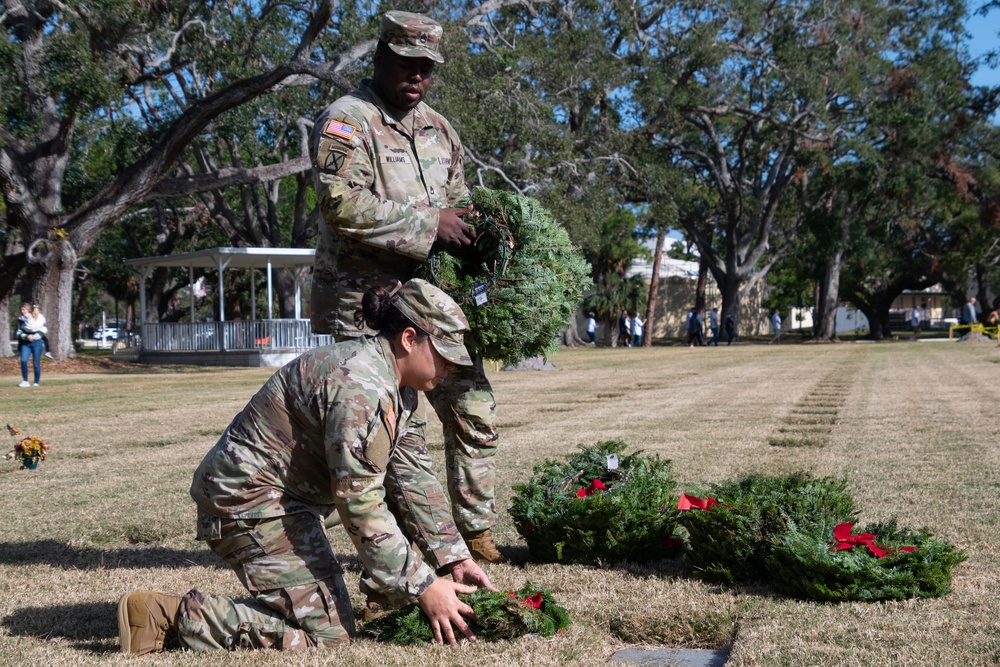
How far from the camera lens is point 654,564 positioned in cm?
441

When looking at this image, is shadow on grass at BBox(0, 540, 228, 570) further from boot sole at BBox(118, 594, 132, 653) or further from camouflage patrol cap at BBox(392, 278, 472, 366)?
camouflage patrol cap at BBox(392, 278, 472, 366)

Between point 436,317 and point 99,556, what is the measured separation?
107 inches

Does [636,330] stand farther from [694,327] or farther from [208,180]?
[208,180]

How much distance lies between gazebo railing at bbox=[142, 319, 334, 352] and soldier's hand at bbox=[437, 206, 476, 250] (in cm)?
2436

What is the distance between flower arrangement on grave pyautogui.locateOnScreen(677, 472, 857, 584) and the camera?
3.90 metres

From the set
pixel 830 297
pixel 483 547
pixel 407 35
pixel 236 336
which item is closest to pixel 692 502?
pixel 483 547

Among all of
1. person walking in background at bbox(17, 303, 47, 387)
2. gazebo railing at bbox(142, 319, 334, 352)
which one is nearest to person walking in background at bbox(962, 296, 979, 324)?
gazebo railing at bbox(142, 319, 334, 352)

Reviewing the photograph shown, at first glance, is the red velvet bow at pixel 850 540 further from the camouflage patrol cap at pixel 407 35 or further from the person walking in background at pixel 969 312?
the person walking in background at pixel 969 312

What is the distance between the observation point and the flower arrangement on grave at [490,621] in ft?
10.8

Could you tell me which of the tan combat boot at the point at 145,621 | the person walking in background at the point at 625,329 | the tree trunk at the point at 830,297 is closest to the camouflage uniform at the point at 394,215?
the tan combat boot at the point at 145,621

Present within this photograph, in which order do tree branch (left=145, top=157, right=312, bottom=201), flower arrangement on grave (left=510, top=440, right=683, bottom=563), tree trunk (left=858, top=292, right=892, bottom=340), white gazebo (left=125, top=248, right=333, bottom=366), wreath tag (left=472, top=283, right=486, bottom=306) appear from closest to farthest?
wreath tag (left=472, top=283, right=486, bottom=306)
flower arrangement on grave (left=510, top=440, right=683, bottom=563)
tree branch (left=145, top=157, right=312, bottom=201)
white gazebo (left=125, top=248, right=333, bottom=366)
tree trunk (left=858, top=292, right=892, bottom=340)

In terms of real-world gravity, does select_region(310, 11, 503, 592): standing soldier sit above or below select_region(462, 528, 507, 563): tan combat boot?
above

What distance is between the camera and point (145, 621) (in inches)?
128

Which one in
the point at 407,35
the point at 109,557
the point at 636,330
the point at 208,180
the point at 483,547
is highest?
the point at 208,180
